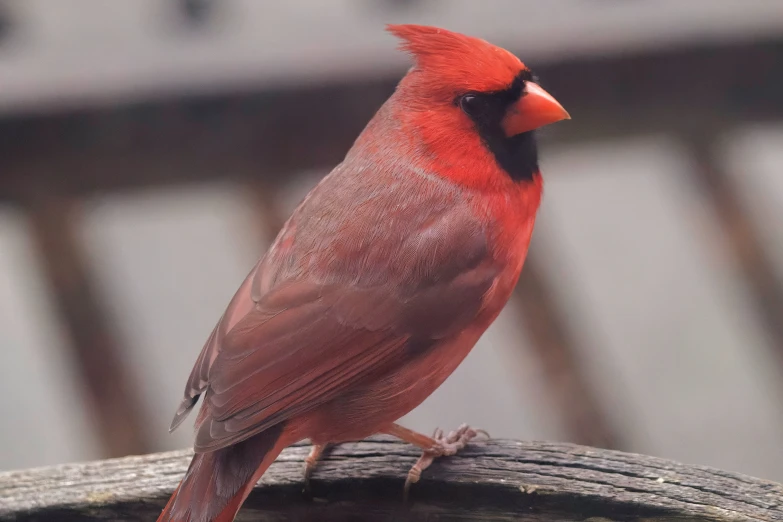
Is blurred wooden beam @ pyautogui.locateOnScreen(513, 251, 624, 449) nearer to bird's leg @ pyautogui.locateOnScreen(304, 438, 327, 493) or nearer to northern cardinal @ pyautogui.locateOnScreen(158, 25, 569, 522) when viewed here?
northern cardinal @ pyautogui.locateOnScreen(158, 25, 569, 522)

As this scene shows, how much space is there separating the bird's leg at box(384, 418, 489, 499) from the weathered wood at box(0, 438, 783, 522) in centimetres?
1

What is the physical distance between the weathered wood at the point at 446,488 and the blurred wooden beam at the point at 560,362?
1.31m

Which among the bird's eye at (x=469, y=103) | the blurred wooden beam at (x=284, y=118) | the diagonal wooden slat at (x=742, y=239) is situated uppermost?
the bird's eye at (x=469, y=103)

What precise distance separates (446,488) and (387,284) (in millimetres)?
335

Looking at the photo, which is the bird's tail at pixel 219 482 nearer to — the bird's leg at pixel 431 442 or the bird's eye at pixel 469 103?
the bird's leg at pixel 431 442

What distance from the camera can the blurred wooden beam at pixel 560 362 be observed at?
9.46ft

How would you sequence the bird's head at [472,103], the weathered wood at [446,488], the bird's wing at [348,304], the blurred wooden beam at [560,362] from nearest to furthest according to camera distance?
the weathered wood at [446,488] → the bird's wing at [348,304] → the bird's head at [472,103] → the blurred wooden beam at [560,362]

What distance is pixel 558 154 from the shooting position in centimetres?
303

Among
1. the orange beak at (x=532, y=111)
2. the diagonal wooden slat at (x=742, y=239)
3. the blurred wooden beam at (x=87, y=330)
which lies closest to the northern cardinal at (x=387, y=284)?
the orange beak at (x=532, y=111)

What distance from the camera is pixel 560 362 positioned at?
9.58 ft

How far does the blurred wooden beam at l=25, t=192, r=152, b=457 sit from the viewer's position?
2.71m

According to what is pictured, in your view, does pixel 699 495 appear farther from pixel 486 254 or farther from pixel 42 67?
pixel 42 67

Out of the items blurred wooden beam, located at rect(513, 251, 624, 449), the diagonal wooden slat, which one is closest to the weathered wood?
blurred wooden beam, located at rect(513, 251, 624, 449)

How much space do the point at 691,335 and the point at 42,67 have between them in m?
2.37
